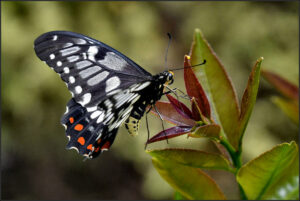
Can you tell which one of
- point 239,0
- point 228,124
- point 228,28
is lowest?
point 228,124

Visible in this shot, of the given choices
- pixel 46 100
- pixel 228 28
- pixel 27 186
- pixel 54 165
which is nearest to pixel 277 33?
pixel 228 28

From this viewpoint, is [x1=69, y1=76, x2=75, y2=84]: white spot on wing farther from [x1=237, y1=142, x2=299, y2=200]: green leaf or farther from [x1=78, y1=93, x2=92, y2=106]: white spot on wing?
Result: [x1=237, y1=142, x2=299, y2=200]: green leaf

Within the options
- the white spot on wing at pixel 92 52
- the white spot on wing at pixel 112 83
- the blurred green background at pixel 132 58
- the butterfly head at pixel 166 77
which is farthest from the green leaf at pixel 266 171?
the blurred green background at pixel 132 58

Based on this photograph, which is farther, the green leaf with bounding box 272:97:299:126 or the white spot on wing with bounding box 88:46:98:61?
the white spot on wing with bounding box 88:46:98:61

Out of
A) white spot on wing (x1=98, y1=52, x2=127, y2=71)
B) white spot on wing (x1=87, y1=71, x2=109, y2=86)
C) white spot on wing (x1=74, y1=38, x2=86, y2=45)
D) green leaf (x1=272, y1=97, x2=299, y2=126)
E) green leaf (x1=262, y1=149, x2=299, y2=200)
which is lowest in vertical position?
green leaf (x1=262, y1=149, x2=299, y2=200)

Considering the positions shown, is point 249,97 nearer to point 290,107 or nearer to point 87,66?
point 290,107

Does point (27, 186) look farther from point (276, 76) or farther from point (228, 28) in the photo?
point (276, 76)

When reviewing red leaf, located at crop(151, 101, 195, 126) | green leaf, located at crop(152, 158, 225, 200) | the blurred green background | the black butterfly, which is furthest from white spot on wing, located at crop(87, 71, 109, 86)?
the blurred green background
